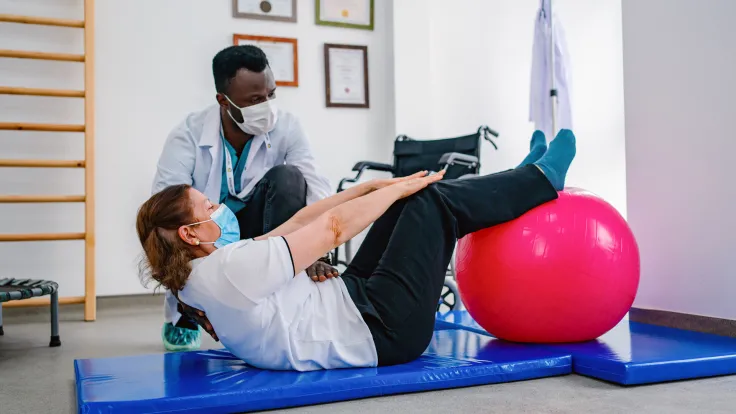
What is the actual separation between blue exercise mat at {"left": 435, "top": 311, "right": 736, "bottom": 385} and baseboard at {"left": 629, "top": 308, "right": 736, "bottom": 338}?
98mm

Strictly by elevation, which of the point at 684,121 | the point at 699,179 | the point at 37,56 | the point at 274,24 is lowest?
the point at 699,179

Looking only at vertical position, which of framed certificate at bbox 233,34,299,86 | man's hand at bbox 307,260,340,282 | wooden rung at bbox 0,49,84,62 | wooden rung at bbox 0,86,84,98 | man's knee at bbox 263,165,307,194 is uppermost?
framed certificate at bbox 233,34,299,86

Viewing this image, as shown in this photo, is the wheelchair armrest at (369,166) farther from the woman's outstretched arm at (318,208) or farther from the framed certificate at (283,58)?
the woman's outstretched arm at (318,208)

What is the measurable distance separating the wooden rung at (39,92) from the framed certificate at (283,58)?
49.3 inches

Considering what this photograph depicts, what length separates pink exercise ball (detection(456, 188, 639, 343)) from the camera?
6.41 feet

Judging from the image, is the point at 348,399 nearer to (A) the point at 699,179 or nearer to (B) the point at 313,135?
(A) the point at 699,179

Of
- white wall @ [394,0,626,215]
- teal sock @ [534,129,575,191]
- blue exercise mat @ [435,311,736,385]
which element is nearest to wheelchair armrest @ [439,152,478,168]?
white wall @ [394,0,626,215]

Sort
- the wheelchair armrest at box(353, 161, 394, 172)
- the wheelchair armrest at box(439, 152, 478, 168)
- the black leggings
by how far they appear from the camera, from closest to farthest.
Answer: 1. the black leggings
2. the wheelchair armrest at box(439, 152, 478, 168)
3. the wheelchair armrest at box(353, 161, 394, 172)

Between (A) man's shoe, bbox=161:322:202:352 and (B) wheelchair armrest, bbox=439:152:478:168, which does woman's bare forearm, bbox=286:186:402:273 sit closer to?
(A) man's shoe, bbox=161:322:202:352

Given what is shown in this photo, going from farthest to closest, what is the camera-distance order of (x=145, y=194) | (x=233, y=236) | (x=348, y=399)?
(x=145, y=194) < (x=233, y=236) < (x=348, y=399)

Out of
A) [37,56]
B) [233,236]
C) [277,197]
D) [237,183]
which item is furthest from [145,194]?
[233,236]

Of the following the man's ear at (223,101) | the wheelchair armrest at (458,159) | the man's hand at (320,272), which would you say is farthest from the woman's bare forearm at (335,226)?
the wheelchair armrest at (458,159)

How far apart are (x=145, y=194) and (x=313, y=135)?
1.21 m

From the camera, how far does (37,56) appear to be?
387 centimetres
